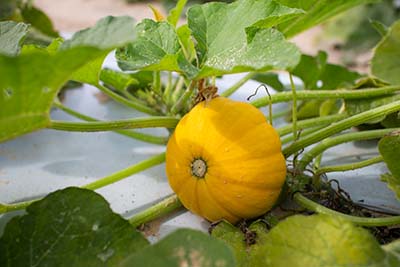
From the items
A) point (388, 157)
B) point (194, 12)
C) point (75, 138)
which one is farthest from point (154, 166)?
A: point (388, 157)

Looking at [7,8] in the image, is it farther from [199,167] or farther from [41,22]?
[199,167]

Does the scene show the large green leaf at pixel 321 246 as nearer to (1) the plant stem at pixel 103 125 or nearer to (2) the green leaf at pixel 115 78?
(1) the plant stem at pixel 103 125

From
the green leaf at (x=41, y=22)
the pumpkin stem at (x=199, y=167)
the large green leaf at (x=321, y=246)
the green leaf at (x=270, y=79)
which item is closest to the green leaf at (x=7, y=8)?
the green leaf at (x=41, y=22)

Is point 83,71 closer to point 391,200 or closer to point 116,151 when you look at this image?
point 116,151

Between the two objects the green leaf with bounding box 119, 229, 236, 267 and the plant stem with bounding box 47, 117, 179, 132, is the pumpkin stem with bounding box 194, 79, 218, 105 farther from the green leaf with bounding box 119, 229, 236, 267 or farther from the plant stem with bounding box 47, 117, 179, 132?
the green leaf with bounding box 119, 229, 236, 267

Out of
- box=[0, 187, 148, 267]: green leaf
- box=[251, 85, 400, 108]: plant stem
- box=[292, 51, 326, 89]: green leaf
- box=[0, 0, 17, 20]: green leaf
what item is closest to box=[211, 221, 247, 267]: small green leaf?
box=[0, 187, 148, 267]: green leaf

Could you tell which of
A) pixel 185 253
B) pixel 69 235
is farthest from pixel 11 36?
pixel 185 253

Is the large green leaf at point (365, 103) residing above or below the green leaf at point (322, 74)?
above
